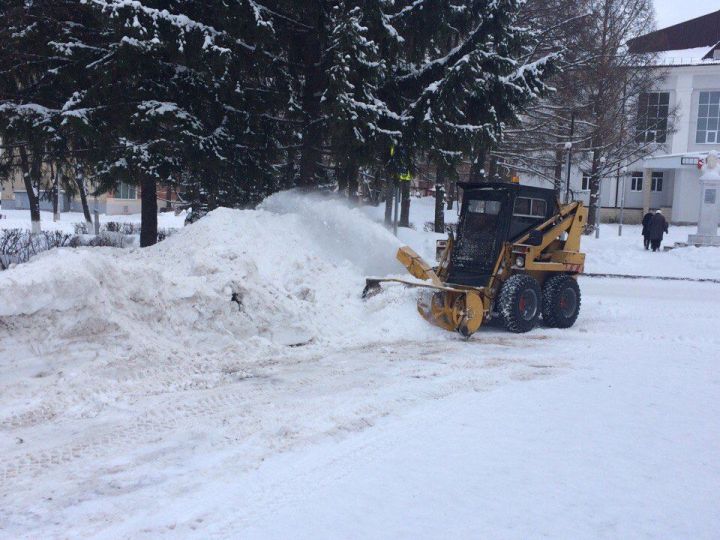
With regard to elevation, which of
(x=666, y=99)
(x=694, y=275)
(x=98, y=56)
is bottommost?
(x=694, y=275)

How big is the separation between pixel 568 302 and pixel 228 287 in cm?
611

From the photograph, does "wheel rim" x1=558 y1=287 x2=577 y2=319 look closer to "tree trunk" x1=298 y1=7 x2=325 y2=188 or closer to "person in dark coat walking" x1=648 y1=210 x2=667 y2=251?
"tree trunk" x1=298 y1=7 x2=325 y2=188

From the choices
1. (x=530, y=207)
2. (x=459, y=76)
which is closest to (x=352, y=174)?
(x=459, y=76)

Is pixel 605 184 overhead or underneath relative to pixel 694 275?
overhead

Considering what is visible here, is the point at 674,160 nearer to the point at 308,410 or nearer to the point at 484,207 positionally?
the point at 484,207

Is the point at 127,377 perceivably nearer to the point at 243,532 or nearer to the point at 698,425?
the point at 243,532

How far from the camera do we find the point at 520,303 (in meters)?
10.7

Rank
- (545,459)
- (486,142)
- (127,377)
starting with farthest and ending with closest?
(486,142) < (127,377) < (545,459)

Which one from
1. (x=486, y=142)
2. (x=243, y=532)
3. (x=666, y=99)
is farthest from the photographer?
(x=666, y=99)

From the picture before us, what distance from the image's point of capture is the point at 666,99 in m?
45.1

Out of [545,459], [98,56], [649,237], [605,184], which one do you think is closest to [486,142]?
[98,56]

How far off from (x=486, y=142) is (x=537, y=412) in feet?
33.1

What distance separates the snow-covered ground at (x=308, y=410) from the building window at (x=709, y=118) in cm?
3946

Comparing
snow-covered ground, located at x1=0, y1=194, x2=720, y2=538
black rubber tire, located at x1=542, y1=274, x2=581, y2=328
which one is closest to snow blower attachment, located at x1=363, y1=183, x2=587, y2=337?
black rubber tire, located at x1=542, y1=274, x2=581, y2=328
